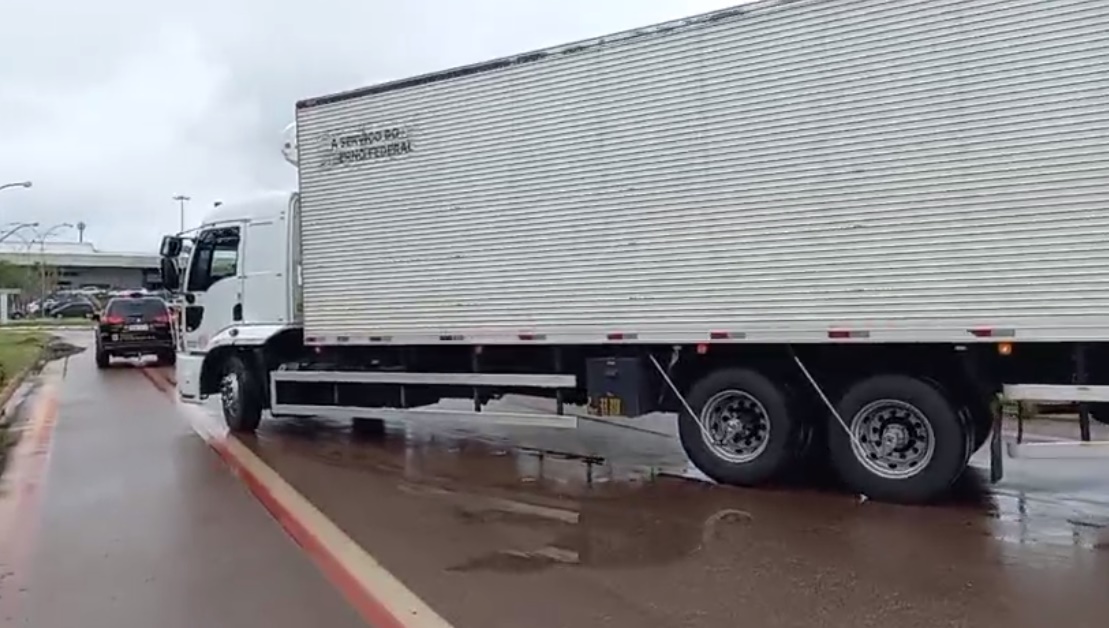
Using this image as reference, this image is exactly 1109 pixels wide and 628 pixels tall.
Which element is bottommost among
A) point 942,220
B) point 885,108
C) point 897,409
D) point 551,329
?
point 897,409

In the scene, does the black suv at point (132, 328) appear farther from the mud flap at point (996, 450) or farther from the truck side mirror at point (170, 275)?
the mud flap at point (996, 450)

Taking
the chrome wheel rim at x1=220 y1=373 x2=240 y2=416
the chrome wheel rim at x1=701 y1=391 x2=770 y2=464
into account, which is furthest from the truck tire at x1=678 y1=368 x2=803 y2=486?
the chrome wheel rim at x1=220 y1=373 x2=240 y2=416

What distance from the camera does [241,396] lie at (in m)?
13.4

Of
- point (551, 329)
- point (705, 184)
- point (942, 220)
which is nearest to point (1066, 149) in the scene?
point (942, 220)

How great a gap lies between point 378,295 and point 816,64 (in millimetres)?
5235

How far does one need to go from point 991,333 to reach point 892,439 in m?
1.21

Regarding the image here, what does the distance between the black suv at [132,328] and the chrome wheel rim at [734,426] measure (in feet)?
66.2

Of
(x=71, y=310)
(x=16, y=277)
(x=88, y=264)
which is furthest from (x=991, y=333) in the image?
Result: (x=88, y=264)

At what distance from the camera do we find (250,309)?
13.3 meters

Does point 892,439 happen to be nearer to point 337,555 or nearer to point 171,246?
point 337,555

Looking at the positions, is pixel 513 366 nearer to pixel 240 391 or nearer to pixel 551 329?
pixel 551 329

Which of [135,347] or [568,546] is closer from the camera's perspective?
[568,546]

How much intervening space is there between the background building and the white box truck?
93493 millimetres

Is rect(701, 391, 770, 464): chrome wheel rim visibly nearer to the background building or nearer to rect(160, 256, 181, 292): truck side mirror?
rect(160, 256, 181, 292): truck side mirror
